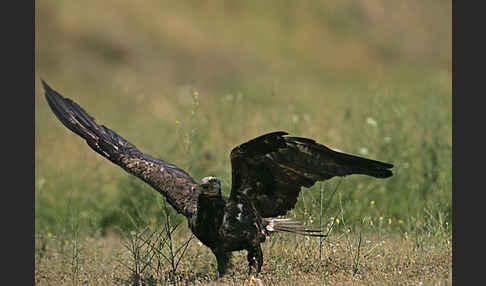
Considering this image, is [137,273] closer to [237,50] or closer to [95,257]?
[95,257]

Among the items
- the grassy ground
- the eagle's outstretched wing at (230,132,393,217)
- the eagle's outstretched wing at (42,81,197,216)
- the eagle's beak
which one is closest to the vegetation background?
the grassy ground

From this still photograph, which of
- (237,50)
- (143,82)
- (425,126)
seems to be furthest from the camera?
(237,50)

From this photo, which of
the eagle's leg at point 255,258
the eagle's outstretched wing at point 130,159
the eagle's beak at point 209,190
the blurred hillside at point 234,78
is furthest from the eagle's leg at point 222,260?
the blurred hillside at point 234,78

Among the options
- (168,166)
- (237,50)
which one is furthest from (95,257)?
(237,50)

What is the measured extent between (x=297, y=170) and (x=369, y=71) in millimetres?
22571

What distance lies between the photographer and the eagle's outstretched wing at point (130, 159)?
6.71 metres

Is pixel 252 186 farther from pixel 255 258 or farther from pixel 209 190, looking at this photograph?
pixel 255 258

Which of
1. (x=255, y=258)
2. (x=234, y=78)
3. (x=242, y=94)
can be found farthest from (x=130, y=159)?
(x=234, y=78)

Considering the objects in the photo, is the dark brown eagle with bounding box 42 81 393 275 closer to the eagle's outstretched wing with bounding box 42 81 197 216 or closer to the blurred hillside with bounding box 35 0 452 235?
the eagle's outstretched wing with bounding box 42 81 197 216

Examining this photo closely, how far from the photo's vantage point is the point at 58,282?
736 centimetres

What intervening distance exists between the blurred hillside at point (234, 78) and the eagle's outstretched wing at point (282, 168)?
3.10 m

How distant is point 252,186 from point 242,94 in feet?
15.0

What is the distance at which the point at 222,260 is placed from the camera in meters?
6.46

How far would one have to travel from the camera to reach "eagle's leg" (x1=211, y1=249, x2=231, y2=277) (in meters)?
6.40
